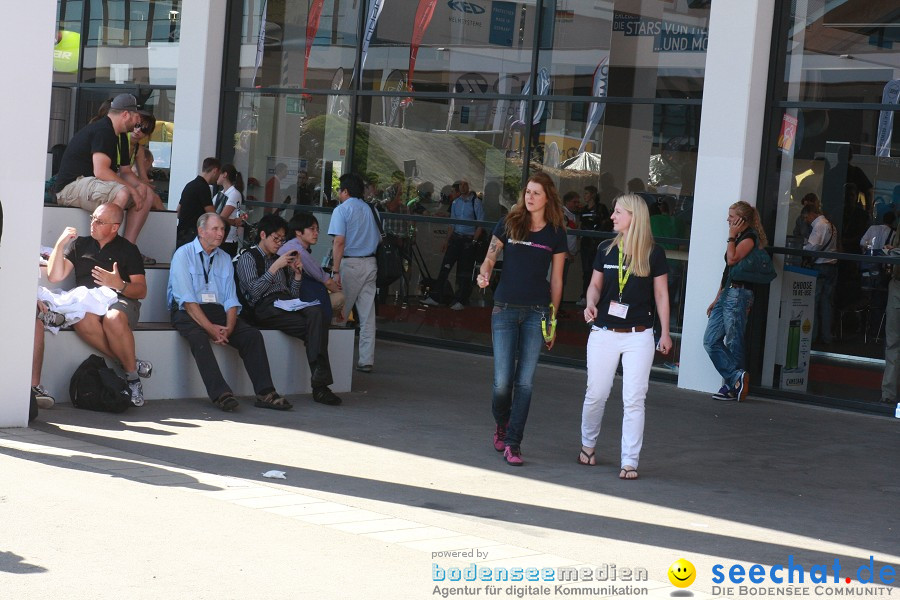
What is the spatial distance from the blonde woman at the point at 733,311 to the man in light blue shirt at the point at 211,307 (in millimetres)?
4285

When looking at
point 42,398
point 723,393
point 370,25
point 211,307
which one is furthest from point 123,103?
point 723,393

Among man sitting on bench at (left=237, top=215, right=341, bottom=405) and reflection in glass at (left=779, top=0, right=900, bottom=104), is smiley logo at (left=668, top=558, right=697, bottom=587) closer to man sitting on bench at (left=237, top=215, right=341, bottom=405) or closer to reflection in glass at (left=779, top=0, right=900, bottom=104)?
man sitting on bench at (left=237, top=215, right=341, bottom=405)

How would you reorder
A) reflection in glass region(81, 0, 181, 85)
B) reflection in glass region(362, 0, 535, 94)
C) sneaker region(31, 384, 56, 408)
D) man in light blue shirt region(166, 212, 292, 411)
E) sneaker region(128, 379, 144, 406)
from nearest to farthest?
sneaker region(31, 384, 56, 408) < sneaker region(128, 379, 144, 406) < man in light blue shirt region(166, 212, 292, 411) < reflection in glass region(362, 0, 535, 94) < reflection in glass region(81, 0, 181, 85)

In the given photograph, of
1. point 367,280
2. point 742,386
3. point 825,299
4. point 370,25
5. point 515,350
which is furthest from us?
point 370,25

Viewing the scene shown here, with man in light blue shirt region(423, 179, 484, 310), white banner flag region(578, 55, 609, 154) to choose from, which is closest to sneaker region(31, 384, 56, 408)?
man in light blue shirt region(423, 179, 484, 310)

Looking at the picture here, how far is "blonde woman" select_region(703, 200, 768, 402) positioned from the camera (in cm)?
1123

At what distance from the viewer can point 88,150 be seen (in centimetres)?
1000

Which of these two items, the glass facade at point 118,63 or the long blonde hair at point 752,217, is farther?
the glass facade at point 118,63

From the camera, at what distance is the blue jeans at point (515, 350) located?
7.93m

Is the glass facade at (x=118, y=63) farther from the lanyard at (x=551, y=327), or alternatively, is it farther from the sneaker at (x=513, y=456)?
the sneaker at (x=513, y=456)

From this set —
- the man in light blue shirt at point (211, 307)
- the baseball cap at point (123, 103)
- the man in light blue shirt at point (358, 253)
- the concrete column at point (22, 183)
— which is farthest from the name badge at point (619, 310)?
the baseball cap at point (123, 103)

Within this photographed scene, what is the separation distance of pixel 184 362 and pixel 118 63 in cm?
1007

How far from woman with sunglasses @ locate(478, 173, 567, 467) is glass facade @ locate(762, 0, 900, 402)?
Result: 4.50 meters

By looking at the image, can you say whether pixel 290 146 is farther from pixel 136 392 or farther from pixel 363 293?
pixel 136 392
